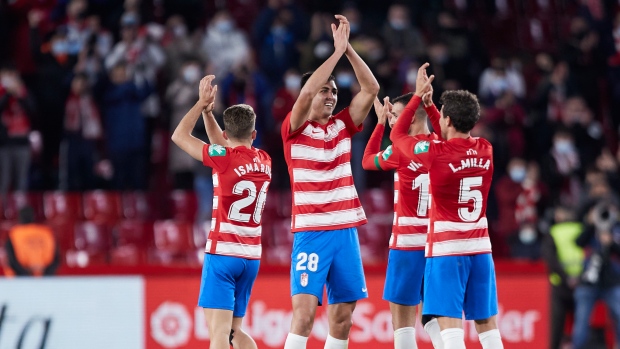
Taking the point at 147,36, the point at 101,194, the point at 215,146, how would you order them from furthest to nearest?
the point at 147,36 → the point at 101,194 → the point at 215,146

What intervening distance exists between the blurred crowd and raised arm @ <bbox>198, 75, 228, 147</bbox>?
6.99m

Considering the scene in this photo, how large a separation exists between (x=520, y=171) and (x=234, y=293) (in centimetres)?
961

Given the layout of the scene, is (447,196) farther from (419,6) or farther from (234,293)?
(419,6)

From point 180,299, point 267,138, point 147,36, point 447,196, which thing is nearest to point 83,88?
point 147,36

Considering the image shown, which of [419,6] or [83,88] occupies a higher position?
[419,6]

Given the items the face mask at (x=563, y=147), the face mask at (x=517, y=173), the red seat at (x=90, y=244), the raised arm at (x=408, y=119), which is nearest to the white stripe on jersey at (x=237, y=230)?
the raised arm at (x=408, y=119)

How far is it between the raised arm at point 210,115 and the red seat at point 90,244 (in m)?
6.96

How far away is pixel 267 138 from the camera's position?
17.3 m

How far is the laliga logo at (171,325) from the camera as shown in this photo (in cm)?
1222

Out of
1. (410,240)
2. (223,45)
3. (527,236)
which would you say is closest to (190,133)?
(410,240)

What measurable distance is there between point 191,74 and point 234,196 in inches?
339

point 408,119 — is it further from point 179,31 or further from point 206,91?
point 179,31

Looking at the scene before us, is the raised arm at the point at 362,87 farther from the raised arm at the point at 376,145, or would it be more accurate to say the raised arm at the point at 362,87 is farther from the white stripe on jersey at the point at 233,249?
the white stripe on jersey at the point at 233,249

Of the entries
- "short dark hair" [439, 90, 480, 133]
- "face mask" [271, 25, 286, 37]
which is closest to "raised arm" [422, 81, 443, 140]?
"short dark hair" [439, 90, 480, 133]
